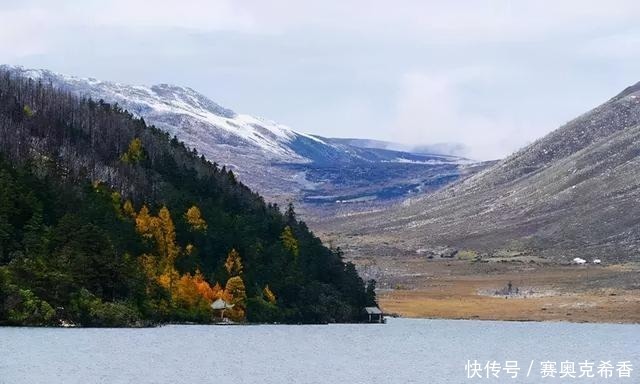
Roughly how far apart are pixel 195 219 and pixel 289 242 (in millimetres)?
19974

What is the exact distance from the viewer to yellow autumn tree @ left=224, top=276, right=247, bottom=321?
525 ft

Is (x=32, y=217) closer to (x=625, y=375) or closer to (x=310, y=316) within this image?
(x=310, y=316)

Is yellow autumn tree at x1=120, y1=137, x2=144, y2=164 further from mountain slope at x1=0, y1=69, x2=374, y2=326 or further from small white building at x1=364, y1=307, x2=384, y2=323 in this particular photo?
small white building at x1=364, y1=307, x2=384, y2=323

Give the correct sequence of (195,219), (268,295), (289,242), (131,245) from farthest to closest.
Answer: (289,242) → (195,219) → (268,295) → (131,245)

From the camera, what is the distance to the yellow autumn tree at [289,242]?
607 ft

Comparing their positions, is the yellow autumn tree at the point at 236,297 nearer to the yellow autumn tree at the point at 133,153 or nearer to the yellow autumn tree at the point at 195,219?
the yellow autumn tree at the point at 195,219

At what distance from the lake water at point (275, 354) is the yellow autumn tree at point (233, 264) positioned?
528 inches

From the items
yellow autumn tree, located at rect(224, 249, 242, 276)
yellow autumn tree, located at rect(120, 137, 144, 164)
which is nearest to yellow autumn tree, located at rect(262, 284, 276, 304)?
yellow autumn tree, located at rect(224, 249, 242, 276)

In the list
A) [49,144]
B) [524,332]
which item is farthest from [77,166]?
[524,332]

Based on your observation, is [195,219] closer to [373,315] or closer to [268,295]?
[268,295]

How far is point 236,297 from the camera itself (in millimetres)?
161375

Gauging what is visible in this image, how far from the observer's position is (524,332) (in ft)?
604

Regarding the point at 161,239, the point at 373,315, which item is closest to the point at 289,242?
the point at 373,315

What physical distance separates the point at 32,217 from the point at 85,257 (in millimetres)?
10747
